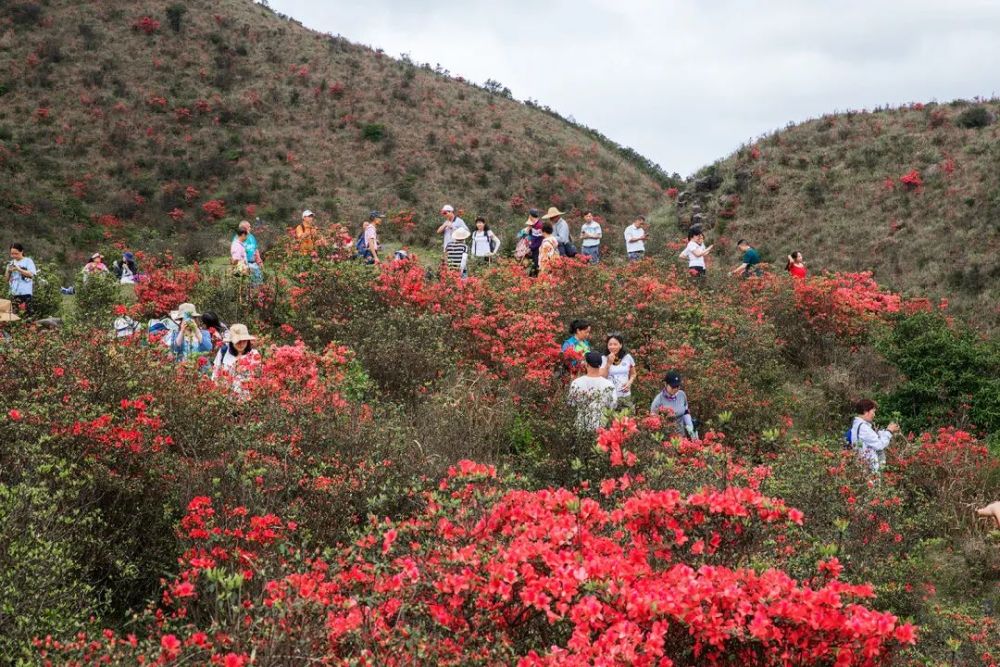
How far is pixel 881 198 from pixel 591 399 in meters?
17.1

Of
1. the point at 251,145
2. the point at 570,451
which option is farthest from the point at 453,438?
the point at 251,145

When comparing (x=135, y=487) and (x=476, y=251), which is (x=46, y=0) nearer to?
(x=476, y=251)

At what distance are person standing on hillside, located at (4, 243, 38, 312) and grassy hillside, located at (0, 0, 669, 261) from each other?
934cm

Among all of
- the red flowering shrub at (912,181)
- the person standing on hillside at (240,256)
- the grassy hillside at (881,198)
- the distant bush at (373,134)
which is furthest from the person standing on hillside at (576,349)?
the distant bush at (373,134)

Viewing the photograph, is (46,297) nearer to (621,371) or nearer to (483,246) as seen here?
(483,246)

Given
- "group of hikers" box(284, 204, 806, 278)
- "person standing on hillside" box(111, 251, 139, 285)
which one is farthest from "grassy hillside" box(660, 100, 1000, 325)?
"person standing on hillside" box(111, 251, 139, 285)

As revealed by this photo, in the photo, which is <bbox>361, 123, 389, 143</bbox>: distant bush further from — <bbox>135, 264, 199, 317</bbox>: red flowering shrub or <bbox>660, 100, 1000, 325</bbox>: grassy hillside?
<bbox>135, 264, 199, 317</bbox>: red flowering shrub

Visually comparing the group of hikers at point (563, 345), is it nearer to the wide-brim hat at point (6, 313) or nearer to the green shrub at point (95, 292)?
the wide-brim hat at point (6, 313)

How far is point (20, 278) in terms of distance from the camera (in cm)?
1269

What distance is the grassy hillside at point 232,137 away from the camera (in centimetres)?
2652

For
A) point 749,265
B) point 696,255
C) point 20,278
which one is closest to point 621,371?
point 696,255

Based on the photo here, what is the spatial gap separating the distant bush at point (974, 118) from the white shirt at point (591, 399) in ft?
65.8

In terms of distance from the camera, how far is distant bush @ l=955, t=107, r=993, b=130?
2306cm

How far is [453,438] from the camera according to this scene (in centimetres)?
757
